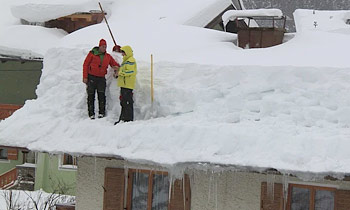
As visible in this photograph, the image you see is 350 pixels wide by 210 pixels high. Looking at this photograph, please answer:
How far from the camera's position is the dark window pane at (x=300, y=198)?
8453 mm

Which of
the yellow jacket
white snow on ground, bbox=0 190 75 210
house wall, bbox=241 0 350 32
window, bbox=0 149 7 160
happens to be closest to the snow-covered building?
the yellow jacket

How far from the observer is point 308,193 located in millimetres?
8445

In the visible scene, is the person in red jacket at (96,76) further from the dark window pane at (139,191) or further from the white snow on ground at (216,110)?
the dark window pane at (139,191)

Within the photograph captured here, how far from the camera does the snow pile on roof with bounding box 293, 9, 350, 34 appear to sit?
1371cm

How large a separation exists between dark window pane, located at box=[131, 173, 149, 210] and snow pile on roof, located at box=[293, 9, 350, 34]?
19.6 feet

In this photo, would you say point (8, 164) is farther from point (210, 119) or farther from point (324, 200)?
point (324, 200)

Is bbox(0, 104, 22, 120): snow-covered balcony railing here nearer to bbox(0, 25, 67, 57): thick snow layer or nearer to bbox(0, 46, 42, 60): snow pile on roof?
bbox(0, 46, 42, 60): snow pile on roof

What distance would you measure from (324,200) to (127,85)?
137 inches

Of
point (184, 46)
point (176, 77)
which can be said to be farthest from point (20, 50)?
point (176, 77)

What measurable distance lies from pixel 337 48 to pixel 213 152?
12.4 ft

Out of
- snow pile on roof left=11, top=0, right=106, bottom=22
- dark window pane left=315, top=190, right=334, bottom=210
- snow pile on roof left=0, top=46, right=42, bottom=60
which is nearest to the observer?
dark window pane left=315, top=190, right=334, bottom=210

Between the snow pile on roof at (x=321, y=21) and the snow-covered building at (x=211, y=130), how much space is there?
3102mm

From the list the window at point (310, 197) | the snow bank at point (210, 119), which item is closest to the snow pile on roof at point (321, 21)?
the snow bank at point (210, 119)

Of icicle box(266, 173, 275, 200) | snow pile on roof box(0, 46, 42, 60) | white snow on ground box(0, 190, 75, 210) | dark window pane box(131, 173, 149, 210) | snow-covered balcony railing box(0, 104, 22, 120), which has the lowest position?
white snow on ground box(0, 190, 75, 210)
